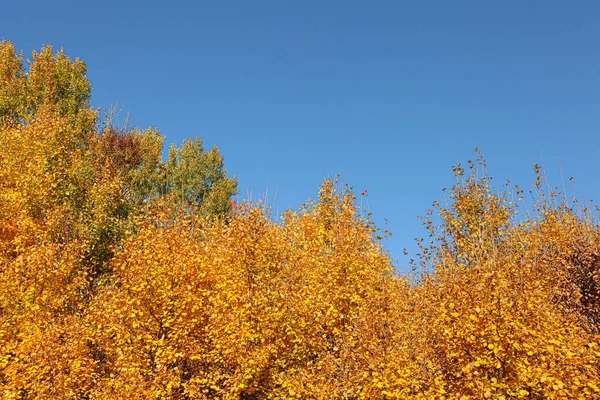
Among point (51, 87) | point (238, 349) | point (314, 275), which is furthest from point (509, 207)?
point (51, 87)

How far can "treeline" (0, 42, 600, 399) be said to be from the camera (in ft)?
46.1

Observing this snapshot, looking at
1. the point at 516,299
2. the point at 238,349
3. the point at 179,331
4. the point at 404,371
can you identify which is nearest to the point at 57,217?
the point at 179,331

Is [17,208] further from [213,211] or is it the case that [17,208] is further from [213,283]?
[213,211]

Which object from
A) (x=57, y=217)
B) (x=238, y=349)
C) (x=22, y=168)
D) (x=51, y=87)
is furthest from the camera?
(x=51, y=87)

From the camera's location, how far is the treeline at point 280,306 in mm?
14062

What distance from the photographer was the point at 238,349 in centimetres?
1802

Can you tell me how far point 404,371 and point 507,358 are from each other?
10.2 feet

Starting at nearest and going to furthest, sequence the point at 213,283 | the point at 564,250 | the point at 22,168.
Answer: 1. the point at 213,283
2. the point at 564,250
3. the point at 22,168

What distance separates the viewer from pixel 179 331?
18859 millimetres

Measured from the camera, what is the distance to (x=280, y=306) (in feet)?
63.5

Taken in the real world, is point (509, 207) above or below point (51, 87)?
below

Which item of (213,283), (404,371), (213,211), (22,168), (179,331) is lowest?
(404,371)

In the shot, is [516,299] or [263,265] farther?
[263,265]

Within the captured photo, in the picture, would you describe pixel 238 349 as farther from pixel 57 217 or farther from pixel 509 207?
pixel 509 207
